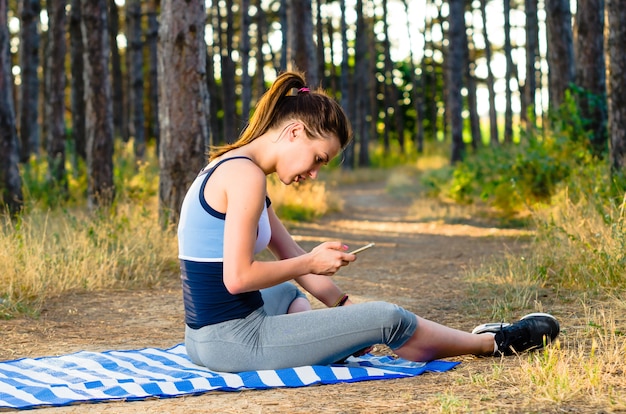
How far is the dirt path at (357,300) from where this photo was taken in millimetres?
3533

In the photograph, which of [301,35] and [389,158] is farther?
[389,158]

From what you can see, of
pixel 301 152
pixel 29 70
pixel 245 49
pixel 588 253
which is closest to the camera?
pixel 301 152

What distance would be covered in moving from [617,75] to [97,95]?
6.75 m

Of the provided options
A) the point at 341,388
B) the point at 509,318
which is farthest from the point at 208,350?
the point at 509,318

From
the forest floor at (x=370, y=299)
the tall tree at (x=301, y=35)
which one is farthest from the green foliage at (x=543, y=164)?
the tall tree at (x=301, y=35)

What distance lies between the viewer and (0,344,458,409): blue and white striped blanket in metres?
3.75

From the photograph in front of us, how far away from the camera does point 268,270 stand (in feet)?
12.0

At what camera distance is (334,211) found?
14.9 meters

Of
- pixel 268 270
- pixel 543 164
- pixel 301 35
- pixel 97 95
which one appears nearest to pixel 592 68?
pixel 543 164

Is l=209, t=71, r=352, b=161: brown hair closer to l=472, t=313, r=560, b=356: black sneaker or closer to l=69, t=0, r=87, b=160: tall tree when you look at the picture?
l=472, t=313, r=560, b=356: black sneaker

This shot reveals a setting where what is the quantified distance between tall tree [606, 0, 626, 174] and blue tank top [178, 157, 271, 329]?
18.8ft

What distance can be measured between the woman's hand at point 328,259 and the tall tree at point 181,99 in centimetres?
526

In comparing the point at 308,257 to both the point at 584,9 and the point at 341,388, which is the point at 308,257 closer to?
the point at 341,388

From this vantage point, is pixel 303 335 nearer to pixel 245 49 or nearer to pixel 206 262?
pixel 206 262
